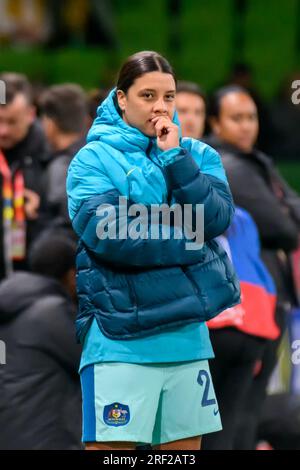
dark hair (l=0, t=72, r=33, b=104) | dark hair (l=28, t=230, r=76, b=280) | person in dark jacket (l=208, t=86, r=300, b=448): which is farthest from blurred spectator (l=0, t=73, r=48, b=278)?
dark hair (l=28, t=230, r=76, b=280)

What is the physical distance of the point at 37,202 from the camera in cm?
667

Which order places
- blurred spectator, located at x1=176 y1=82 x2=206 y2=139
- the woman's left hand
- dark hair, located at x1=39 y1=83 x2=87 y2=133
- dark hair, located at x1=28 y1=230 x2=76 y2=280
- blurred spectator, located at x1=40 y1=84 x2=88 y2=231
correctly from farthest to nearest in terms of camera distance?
dark hair, located at x1=39 y1=83 x2=87 y2=133
blurred spectator, located at x1=40 y1=84 x2=88 y2=231
blurred spectator, located at x1=176 y1=82 x2=206 y2=139
dark hair, located at x1=28 y1=230 x2=76 y2=280
the woman's left hand

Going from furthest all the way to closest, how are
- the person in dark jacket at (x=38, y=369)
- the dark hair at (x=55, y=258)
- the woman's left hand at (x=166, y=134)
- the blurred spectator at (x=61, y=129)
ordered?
the blurred spectator at (x=61, y=129) → the dark hair at (x=55, y=258) → the person in dark jacket at (x=38, y=369) → the woman's left hand at (x=166, y=134)

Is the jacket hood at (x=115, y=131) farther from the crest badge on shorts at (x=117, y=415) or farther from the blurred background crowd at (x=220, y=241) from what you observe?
the blurred background crowd at (x=220, y=241)

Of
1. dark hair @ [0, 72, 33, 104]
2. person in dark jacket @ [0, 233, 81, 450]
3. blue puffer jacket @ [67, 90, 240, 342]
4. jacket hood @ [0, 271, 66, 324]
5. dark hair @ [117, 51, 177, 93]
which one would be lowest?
person in dark jacket @ [0, 233, 81, 450]

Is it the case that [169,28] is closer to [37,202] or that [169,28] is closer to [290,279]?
[37,202]

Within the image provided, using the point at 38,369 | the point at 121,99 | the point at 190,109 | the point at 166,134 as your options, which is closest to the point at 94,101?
the point at 190,109

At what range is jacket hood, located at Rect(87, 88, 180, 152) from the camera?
3.82 meters

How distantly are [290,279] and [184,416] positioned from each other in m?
1.99

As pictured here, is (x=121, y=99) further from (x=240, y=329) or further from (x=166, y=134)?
(x=240, y=329)

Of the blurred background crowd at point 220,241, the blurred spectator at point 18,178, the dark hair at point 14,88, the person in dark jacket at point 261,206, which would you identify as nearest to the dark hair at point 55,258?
the blurred background crowd at point 220,241

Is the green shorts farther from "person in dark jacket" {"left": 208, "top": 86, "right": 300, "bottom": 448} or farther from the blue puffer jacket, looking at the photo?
"person in dark jacket" {"left": 208, "top": 86, "right": 300, "bottom": 448}

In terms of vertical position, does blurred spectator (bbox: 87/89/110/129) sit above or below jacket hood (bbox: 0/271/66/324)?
above

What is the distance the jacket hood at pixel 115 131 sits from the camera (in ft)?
12.5
